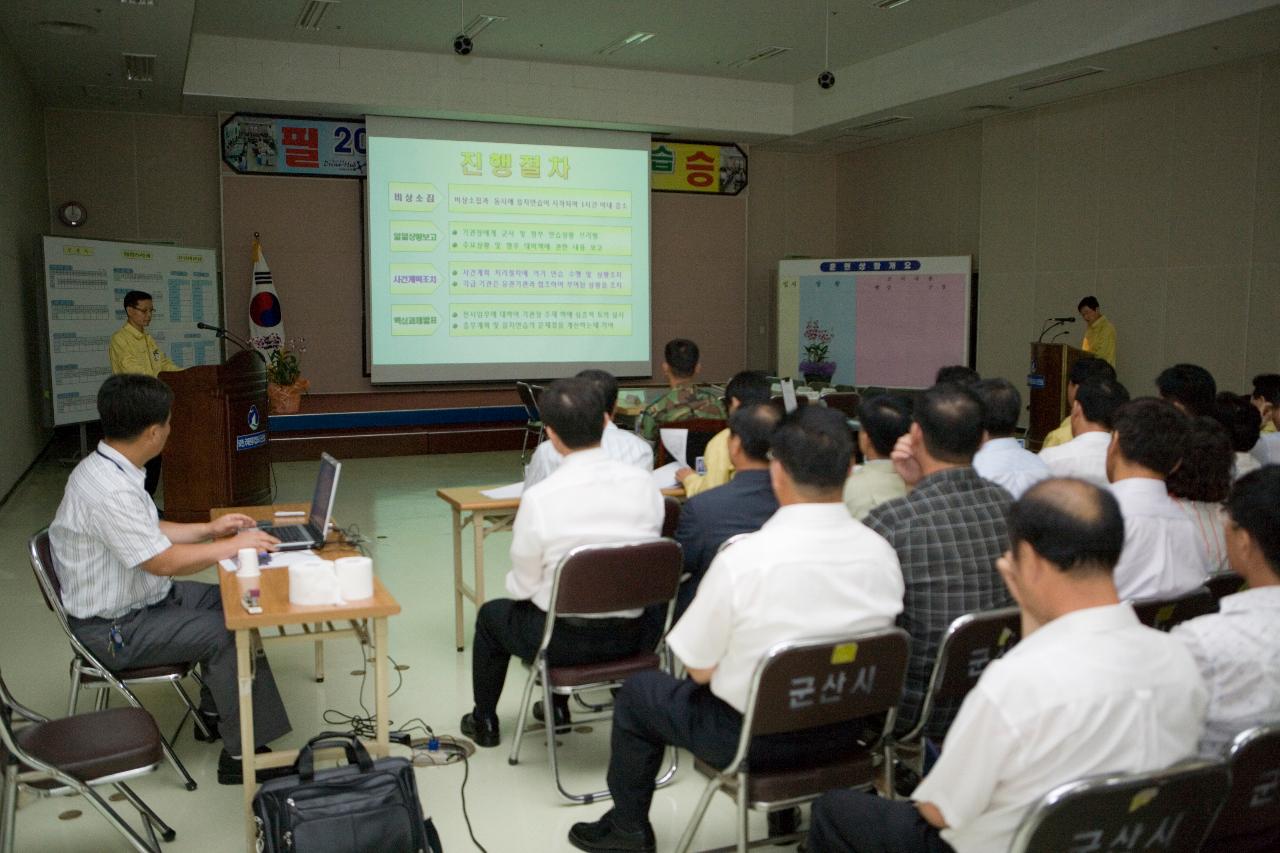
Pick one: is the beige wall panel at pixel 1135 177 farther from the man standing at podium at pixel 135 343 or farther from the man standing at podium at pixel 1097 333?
the man standing at podium at pixel 135 343

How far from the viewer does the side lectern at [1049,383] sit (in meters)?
8.95

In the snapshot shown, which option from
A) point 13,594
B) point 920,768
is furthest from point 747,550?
point 13,594

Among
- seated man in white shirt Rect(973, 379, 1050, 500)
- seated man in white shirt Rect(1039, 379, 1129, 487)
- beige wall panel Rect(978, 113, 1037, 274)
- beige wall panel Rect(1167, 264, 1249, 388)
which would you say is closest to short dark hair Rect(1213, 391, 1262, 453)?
seated man in white shirt Rect(1039, 379, 1129, 487)

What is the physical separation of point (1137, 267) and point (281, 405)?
320 inches

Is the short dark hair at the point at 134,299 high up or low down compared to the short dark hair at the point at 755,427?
up

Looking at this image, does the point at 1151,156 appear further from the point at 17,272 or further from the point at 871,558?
the point at 17,272

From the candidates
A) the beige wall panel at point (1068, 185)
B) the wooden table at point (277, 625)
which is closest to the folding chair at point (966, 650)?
the wooden table at point (277, 625)

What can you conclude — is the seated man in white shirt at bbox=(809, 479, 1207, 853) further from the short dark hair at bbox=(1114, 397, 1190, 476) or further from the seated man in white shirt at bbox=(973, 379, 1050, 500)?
the seated man in white shirt at bbox=(973, 379, 1050, 500)

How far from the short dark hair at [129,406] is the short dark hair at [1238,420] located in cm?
360

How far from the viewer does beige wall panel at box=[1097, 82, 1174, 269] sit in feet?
29.5

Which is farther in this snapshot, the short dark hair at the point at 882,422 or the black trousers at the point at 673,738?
the short dark hair at the point at 882,422

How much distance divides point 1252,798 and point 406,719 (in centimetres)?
274

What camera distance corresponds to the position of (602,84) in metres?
10.5

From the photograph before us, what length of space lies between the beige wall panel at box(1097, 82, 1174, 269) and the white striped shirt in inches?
346
